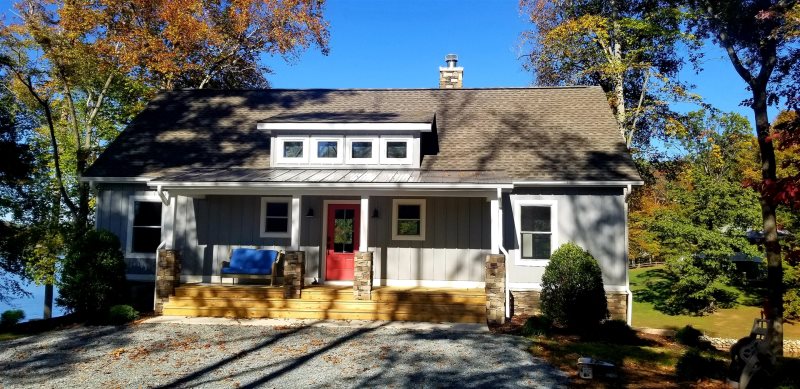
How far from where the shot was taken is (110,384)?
21.9 ft

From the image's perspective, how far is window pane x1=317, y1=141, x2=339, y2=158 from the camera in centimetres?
1334

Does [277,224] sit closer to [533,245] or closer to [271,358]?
[271,358]

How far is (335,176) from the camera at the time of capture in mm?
11914

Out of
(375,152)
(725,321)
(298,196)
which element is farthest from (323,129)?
(725,321)

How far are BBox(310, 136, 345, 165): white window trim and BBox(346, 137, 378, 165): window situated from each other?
190mm

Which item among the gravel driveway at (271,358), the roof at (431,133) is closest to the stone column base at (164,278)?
the gravel driveway at (271,358)

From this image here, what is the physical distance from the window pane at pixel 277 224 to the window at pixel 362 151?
2158mm

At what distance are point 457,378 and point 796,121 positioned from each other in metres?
6.12

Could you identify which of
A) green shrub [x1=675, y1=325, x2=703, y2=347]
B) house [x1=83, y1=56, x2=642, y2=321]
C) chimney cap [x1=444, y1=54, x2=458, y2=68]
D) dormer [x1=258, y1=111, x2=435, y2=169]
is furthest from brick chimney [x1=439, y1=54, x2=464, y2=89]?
green shrub [x1=675, y1=325, x2=703, y2=347]

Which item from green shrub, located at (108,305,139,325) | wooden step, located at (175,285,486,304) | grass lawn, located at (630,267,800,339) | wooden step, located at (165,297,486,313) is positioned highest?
wooden step, located at (175,285,486,304)

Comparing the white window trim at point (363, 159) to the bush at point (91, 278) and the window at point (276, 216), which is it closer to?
the window at point (276, 216)

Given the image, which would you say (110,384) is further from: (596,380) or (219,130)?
(219,130)

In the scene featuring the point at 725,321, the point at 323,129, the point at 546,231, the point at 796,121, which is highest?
the point at 323,129

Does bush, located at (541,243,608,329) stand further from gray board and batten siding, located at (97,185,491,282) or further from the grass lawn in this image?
the grass lawn
